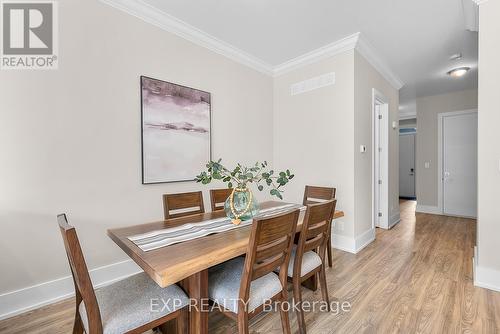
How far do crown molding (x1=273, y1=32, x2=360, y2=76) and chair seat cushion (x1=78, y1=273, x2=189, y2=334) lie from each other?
3.25m

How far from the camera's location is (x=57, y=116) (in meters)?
1.94

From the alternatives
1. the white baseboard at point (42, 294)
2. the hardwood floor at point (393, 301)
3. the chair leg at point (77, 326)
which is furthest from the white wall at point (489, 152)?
the white baseboard at point (42, 294)

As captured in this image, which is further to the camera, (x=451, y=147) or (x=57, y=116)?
(x=451, y=147)

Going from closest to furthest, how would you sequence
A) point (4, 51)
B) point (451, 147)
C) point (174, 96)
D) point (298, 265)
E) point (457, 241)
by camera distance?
point (298, 265), point (4, 51), point (174, 96), point (457, 241), point (451, 147)

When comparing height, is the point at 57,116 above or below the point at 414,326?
above

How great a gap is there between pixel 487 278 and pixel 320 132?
2.27 metres

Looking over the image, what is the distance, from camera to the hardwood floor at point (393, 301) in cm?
165

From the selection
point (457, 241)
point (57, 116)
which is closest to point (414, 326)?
point (457, 241)

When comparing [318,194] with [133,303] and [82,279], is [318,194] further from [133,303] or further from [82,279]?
[82,279]

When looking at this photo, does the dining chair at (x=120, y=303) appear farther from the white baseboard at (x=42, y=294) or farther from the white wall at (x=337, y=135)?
the white wall at (x=337, y=135)

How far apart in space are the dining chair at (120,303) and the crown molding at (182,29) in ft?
6.97

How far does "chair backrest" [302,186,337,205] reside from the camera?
248 cm

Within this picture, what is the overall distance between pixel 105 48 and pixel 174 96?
74 centimetres

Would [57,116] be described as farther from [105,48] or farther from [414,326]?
[414,326]
